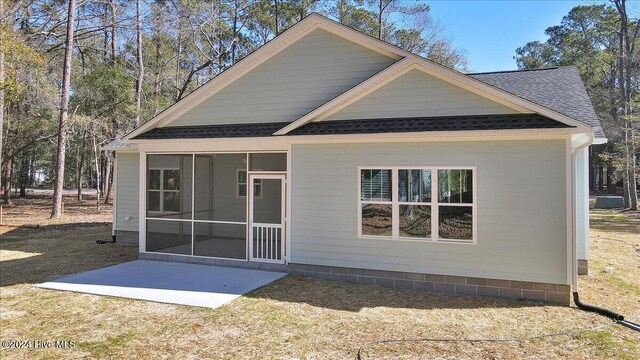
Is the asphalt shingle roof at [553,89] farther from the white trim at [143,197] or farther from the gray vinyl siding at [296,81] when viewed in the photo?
the white trim at [143,197]

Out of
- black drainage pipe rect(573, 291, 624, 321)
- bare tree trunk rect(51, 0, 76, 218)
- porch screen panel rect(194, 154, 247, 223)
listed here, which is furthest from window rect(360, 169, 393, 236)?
bare tree trunk rect(51, 0, 76, 218)

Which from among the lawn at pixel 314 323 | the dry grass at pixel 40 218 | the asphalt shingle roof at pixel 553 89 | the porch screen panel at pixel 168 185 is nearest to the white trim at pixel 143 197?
the porch screen panel at pixel 168 185

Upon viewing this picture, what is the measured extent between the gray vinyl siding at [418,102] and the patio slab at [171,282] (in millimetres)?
3955

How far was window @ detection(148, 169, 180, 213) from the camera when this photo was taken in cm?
1238

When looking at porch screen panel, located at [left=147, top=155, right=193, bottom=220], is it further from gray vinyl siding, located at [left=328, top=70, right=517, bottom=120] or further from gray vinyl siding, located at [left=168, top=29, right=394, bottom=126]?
gray vinyl siding, located at [left=328, top=70, right=517, bottom=120]

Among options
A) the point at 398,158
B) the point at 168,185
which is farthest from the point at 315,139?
the point at 168,185

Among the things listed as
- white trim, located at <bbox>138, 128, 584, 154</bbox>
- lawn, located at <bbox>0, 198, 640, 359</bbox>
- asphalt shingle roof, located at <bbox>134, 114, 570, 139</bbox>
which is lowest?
lawn, located at <bbox>0, 198, 640, 359</bbox>

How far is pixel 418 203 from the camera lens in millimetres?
7801

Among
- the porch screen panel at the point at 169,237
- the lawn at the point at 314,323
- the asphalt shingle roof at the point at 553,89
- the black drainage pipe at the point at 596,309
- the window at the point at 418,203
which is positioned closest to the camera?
the lawn at the point at 314,323

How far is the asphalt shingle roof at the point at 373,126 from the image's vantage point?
7219 millimetres

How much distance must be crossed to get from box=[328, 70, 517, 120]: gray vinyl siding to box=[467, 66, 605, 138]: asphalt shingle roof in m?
2.05

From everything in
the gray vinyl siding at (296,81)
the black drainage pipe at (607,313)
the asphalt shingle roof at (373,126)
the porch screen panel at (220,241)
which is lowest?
the black drainage pipe at (607,313)

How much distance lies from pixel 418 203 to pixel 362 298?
2.08 metres

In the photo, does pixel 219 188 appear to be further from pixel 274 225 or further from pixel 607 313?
pixel 607 313
